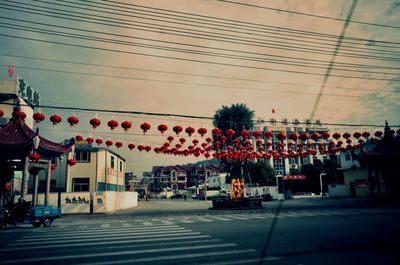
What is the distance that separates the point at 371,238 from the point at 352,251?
2580 mm

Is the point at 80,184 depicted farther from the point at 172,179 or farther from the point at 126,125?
the point at 172,179

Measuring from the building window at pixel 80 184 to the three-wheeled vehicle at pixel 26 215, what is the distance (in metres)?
16.5

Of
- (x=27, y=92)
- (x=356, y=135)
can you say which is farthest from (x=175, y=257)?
(x=27, y=92)

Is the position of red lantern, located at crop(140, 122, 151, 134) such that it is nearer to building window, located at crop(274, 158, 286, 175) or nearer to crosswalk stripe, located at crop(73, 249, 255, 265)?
crosswalk stripe, located at crop(73, 249, 255, 265)

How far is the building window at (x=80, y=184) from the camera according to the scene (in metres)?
33.2

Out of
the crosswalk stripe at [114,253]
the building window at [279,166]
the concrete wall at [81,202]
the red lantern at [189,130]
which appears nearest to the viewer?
the crosswalk stripe at [114,253]

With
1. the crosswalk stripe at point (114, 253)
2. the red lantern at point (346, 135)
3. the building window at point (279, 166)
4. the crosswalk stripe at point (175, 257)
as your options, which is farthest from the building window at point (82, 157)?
the building window at point (279, 166)

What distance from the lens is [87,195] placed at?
92.8 feet

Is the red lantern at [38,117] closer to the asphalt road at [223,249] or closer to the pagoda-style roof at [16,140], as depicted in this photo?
the asphalt road at [223,249]

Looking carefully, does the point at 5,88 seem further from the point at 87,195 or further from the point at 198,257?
the point at 198,257

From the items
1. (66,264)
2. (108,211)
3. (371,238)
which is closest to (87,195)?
(108,211)

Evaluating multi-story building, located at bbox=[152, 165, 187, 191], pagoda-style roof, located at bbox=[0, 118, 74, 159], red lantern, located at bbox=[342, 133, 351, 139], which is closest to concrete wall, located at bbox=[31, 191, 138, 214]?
pagoda-style roof, located at bbox=[0, 118, 74, 159]

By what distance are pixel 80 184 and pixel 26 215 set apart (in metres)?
17.5

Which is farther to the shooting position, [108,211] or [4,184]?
[108,211]
